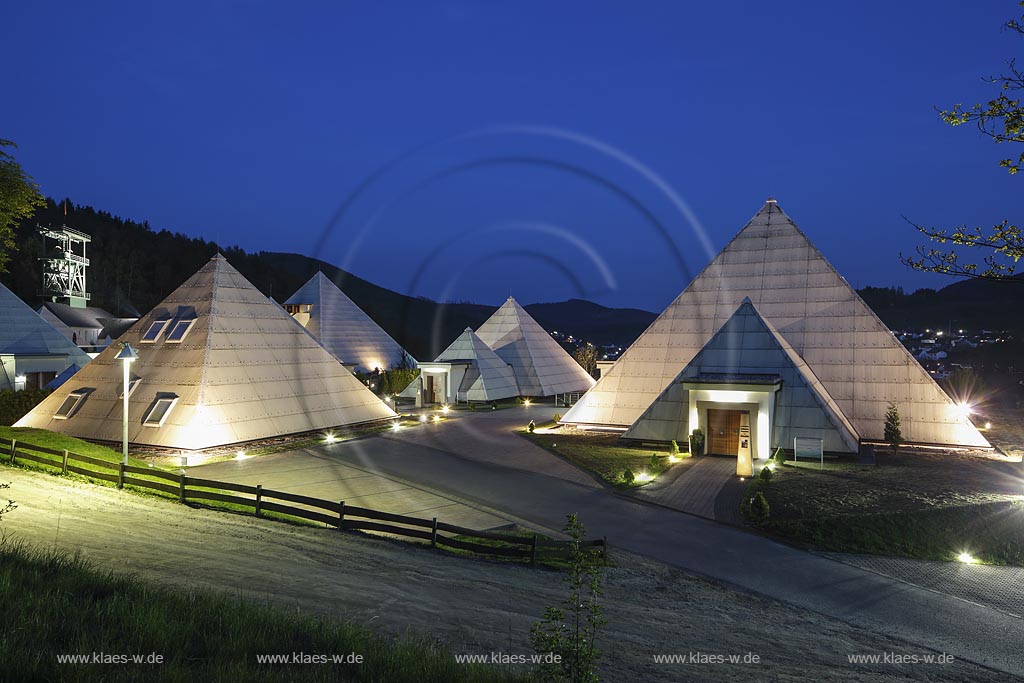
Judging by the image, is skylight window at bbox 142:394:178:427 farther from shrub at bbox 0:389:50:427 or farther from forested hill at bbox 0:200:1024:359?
forested hill at bbox 0:200:1024:359

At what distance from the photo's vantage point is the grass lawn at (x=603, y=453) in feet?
81.9

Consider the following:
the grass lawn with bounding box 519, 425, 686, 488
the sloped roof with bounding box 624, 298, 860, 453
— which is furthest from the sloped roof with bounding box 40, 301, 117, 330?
the sloped roof with bounding box 624, 298, 860, 453

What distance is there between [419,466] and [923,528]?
16873 mm

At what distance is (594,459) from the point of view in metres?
27.6

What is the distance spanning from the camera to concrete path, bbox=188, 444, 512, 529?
61.7 ft

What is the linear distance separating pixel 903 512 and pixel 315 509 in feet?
56.0

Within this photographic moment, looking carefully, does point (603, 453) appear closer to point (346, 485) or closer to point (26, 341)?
point (346, 485)

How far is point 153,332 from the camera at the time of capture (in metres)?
32.1

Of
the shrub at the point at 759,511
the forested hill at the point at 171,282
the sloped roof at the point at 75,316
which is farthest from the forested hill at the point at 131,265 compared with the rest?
the shrub at the point at 759,511

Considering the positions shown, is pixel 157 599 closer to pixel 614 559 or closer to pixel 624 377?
pixel 614 559

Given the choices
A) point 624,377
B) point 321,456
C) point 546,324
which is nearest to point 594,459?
point 624,377

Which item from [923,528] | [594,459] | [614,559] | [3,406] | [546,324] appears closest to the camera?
[614,559]

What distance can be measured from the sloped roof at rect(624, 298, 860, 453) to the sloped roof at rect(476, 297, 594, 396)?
83.6ft

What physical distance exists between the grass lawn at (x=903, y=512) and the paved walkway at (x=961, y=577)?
0.60 meters
